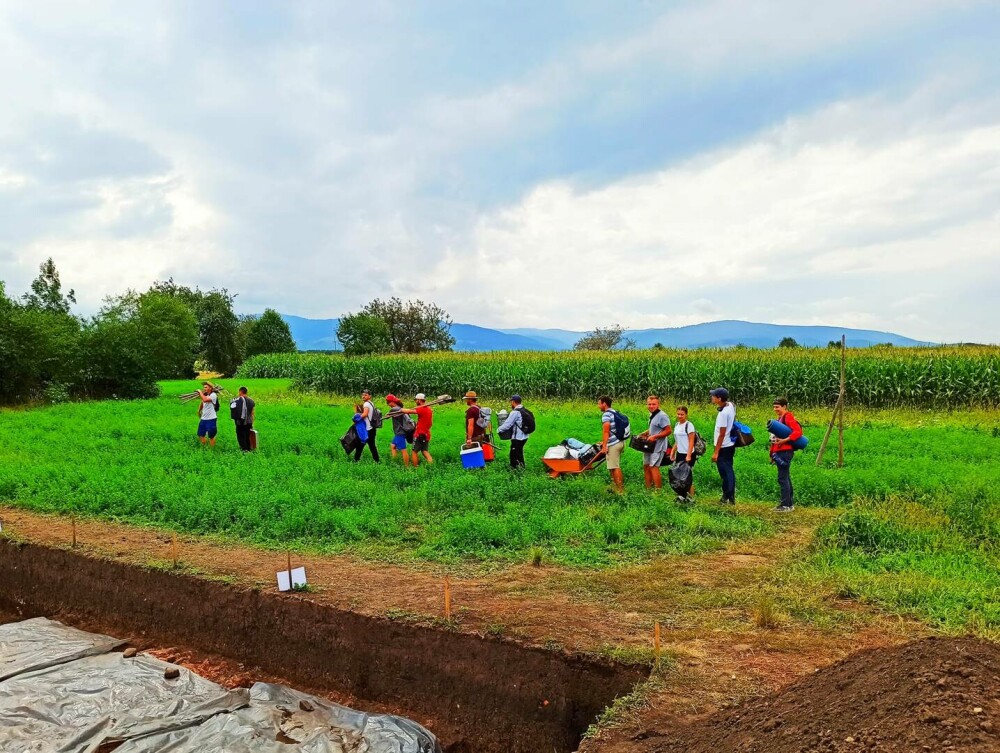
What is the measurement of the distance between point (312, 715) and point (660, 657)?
2.86 meters

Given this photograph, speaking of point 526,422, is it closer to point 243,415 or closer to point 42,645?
point 243,415

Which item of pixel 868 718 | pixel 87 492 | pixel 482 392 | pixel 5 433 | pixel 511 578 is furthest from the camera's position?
pixel 482 392

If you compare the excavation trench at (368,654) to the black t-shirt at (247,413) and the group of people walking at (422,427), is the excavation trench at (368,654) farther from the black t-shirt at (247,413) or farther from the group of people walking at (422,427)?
the black t-shirt at (247,413)

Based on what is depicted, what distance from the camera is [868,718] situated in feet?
11.8

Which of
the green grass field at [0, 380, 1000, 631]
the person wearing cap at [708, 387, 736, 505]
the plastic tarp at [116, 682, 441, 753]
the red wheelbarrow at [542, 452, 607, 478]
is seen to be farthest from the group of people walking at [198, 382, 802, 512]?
the plastic tarp at [116, 682, 441, 753]

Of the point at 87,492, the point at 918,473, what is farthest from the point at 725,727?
the point at 87,492

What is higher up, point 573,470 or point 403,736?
point 573,470

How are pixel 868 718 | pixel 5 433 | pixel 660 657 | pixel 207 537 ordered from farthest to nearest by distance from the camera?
pixel 5 433 → pixel 207 537 → pixel 660 657 → pixel 868 718

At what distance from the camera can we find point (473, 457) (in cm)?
1265

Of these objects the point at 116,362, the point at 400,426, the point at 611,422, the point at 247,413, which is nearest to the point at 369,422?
the point at 400,426

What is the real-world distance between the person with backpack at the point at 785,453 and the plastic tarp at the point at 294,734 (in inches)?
279

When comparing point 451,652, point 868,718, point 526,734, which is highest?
point 868,718

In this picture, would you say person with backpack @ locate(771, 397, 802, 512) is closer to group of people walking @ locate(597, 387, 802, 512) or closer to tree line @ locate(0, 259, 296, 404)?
group of people walking @ locate(597, 387, 802, 512)

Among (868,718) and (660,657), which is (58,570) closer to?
(660,657)
